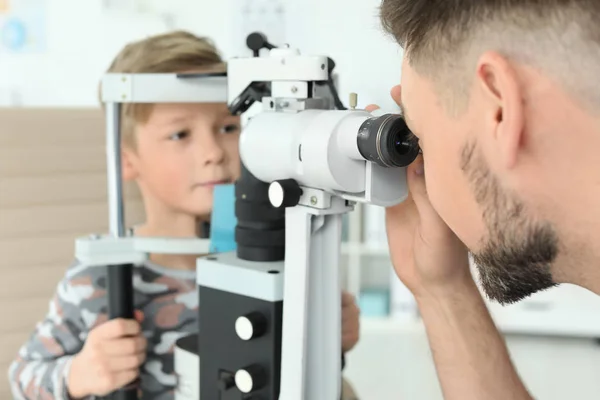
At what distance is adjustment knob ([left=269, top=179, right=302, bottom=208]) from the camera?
0.74 meters

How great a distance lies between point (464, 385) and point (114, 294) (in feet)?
1.76

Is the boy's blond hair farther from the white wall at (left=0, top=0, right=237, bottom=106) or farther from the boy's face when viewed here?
the white wall at (left=0, top=0, right=237, bottom=106)

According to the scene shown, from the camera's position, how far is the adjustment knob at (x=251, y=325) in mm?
785

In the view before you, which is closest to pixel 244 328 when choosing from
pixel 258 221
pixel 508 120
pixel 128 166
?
pixel 258 221

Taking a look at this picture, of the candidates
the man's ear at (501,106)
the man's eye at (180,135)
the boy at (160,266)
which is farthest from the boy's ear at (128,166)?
the man's ear at (501,106)

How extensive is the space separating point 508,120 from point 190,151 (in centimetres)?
69

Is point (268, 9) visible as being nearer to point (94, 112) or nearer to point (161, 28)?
point (161, 28)

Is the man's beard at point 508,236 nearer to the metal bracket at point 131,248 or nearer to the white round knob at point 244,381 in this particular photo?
the white round knob at point 244,381

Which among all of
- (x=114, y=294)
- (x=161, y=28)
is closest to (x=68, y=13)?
(x=161, y=28)

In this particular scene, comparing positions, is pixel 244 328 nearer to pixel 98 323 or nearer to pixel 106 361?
pixel 106 361

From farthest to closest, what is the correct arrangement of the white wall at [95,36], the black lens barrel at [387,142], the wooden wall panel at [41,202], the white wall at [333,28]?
the white wall at [95,36]
the white wall at [333,28]
the wooden wall panel at [41,202]
the black lens barrel at [387,142]

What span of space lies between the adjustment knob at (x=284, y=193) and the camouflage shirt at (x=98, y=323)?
50 centimetres

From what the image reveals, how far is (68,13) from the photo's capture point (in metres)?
2.62

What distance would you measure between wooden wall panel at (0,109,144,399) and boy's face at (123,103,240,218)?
291 mm
